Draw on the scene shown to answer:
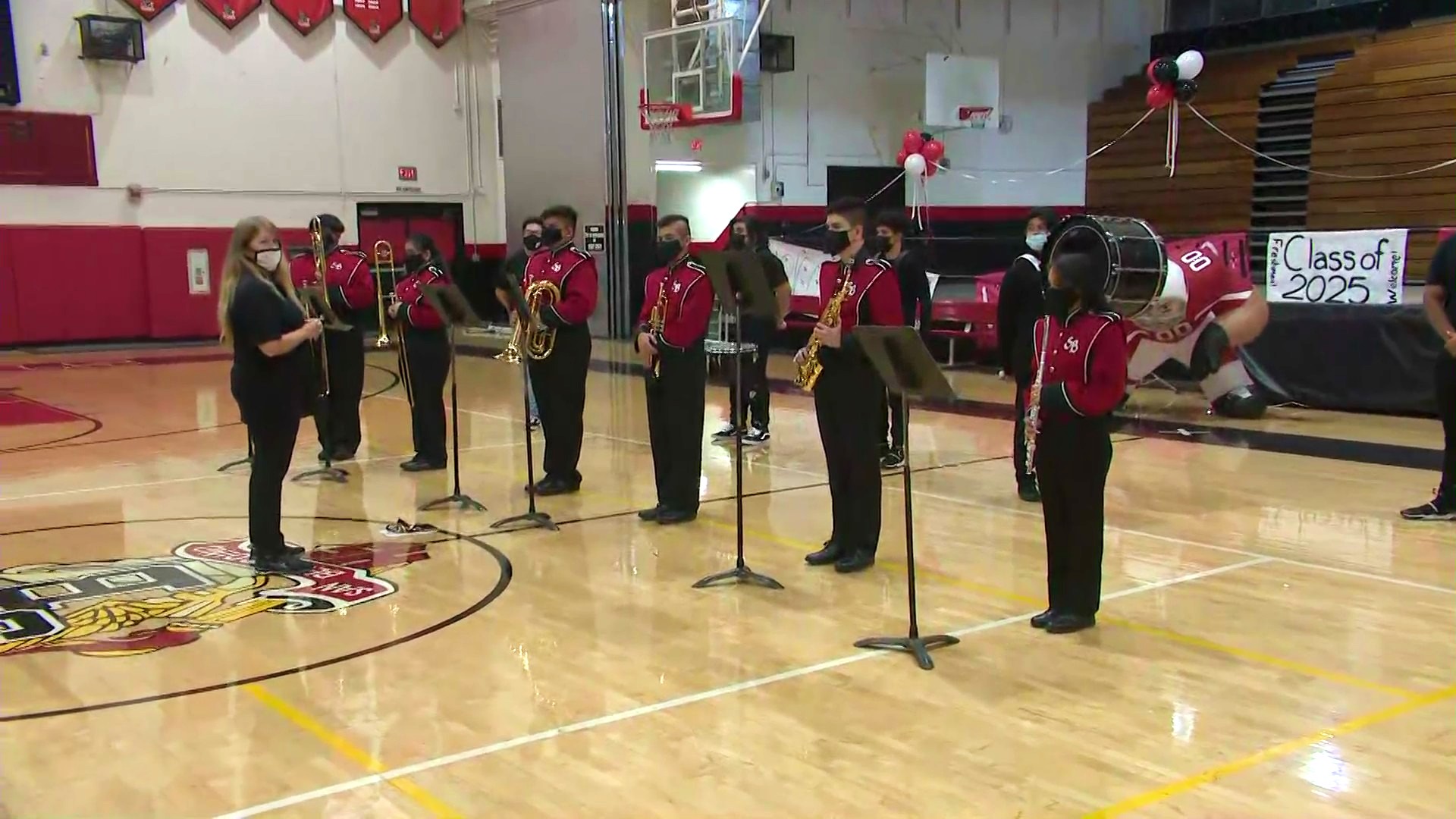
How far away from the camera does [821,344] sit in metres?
6.39

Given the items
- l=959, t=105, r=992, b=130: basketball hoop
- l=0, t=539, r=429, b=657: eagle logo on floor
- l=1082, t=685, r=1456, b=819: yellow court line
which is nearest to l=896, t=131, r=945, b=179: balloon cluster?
l=959, t=105, r=992, b=130: basketball hoop

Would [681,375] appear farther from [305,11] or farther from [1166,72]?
[305,11]

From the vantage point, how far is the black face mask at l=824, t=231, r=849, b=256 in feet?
21.2

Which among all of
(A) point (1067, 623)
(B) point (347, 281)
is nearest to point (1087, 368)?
(A) point (1067, 623)

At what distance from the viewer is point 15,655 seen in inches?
211

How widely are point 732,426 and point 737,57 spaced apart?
9516 mm

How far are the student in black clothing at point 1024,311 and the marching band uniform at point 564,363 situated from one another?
2796mm

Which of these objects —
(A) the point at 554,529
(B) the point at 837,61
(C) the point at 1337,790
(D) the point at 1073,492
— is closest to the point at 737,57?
(B) the point at 837,61

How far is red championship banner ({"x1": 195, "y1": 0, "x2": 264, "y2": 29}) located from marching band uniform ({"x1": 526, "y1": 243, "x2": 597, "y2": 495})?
15.3 metres

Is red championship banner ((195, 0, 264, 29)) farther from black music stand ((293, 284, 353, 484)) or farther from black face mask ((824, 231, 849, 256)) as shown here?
black face mask ((824, 231, 849, 256))

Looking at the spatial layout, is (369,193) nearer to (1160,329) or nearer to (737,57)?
(737,57)

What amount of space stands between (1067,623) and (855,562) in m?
1.39

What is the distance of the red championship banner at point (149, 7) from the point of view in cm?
2014

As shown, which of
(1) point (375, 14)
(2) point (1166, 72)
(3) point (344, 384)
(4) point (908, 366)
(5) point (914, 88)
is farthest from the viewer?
(1) point (375, 14)
